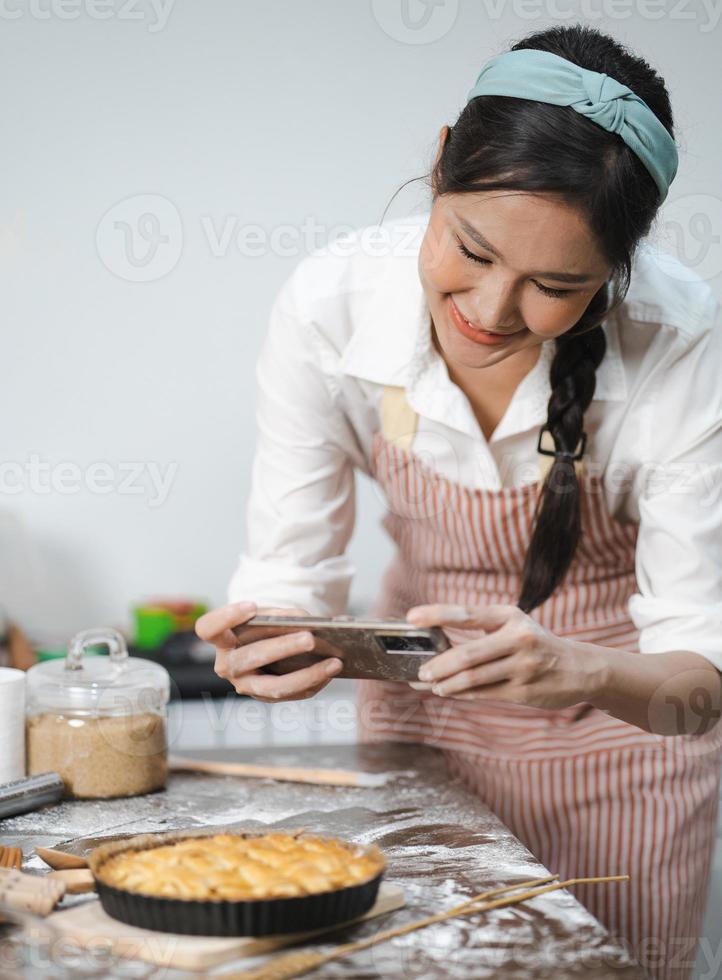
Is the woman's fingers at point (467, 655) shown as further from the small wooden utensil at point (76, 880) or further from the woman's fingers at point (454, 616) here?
the small wooden utensil at point (76, 880)

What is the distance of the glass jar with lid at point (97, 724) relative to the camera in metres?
1.37

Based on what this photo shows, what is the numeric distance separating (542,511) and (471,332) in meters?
0.33

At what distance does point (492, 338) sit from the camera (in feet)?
4.21

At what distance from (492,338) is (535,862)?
1.94ft

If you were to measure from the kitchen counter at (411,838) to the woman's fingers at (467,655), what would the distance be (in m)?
0.20

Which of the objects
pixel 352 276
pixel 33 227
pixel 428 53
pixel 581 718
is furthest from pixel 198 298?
pixel 581 718

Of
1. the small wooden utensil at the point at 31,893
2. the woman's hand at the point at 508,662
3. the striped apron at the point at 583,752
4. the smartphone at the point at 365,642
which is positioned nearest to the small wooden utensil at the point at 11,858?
the small wooden utensil at the point at 31,893

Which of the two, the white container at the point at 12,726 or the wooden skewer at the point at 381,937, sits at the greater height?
the white container at the point at 12,726

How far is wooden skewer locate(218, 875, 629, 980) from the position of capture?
0.85 m

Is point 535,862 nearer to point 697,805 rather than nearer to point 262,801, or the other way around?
point 262,801

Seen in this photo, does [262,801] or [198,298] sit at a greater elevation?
[198,298]

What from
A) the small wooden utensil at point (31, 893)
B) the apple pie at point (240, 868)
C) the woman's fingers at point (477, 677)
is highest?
the woman's fingers at point (477, 677)

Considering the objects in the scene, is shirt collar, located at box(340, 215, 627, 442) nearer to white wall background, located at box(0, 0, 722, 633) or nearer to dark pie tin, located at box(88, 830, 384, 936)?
dark pie tin, located at box(88, 830, 384, 936)

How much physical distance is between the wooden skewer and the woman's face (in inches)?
23.8
